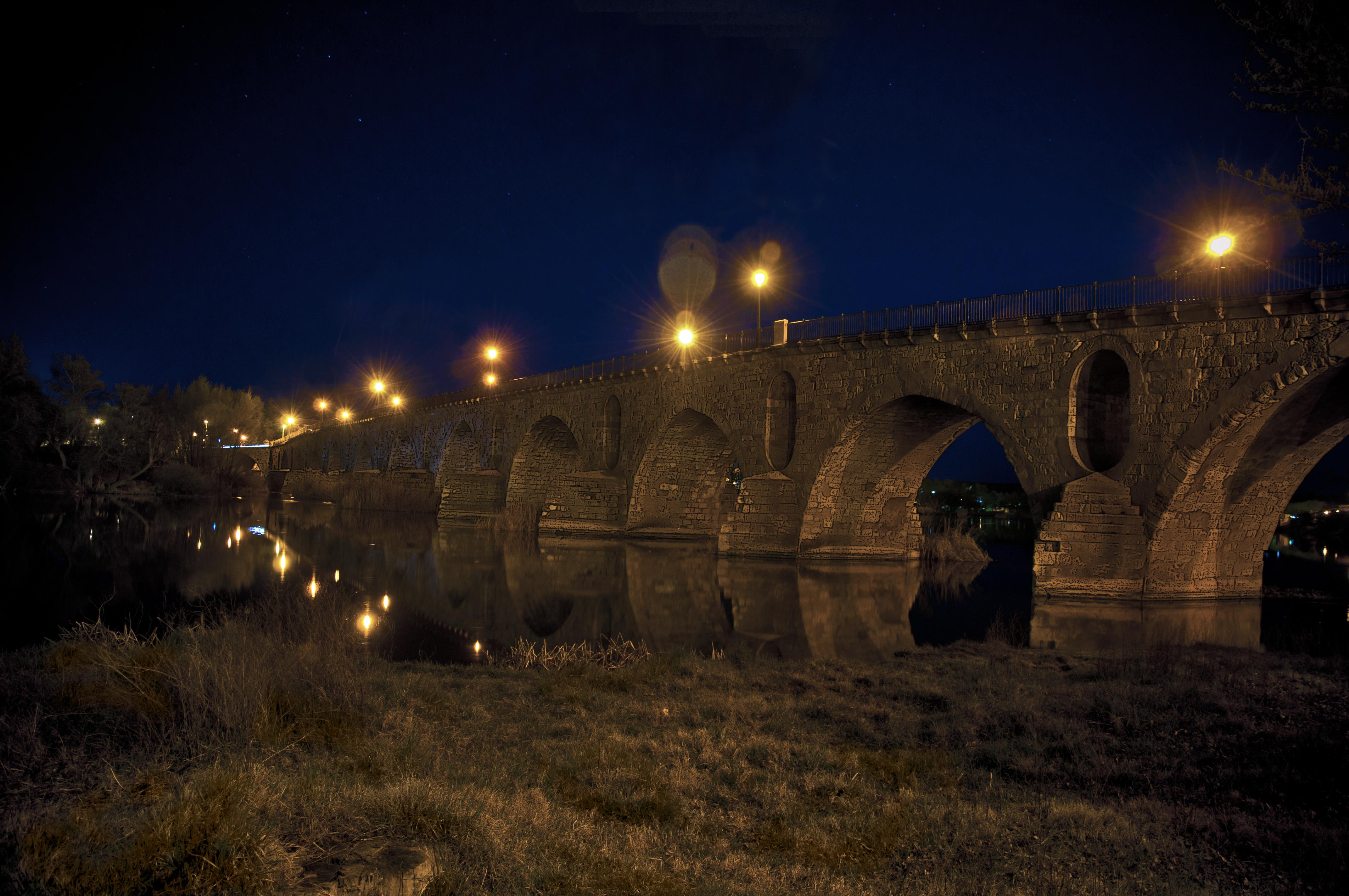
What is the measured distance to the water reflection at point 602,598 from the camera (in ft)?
47.5

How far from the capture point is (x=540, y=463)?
45.7 meters

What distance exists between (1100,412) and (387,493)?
45.6m

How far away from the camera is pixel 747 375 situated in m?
28.9

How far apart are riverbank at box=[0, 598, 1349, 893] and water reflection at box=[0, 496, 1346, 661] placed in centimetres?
443

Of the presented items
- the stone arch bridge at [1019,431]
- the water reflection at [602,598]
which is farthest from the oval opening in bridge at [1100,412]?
the water reflection at [602,598]

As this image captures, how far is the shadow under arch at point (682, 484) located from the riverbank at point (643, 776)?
24.9 metres

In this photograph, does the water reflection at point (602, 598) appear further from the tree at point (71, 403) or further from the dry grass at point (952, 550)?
the tree at point (71, 403)

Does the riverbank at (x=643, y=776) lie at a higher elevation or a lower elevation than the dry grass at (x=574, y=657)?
higher

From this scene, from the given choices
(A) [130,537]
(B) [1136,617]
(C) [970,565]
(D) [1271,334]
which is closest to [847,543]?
(C) [970,565]

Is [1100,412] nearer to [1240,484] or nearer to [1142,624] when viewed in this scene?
[1240,484]

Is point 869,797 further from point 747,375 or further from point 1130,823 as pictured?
point 747,375

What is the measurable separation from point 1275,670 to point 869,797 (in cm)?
672

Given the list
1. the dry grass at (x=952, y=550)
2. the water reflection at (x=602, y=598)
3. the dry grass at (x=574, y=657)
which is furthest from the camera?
the dry grass at (x=952, y=550)

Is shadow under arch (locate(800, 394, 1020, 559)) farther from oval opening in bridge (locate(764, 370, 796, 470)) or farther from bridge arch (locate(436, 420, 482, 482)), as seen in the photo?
bridge arch (locate(436, 420, 482, 482))
